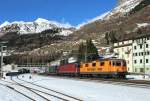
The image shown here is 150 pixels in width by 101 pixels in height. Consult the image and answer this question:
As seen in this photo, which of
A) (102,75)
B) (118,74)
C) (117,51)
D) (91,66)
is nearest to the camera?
(118,74)

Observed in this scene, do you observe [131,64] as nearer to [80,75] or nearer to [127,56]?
[127,56]

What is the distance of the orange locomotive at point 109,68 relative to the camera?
63.8m

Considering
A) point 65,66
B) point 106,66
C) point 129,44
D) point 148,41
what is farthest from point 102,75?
point 129,44

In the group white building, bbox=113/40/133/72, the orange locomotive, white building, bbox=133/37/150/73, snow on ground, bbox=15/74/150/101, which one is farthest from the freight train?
white building, bbox=113/40/133/72

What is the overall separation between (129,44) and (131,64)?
Answer: 26.2 ft

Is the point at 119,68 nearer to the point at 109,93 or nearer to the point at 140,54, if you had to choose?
the point at 109,93

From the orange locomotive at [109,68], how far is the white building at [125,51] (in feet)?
229

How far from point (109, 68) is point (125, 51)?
8133 cm

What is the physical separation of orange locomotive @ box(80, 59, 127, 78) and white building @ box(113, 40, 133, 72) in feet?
229

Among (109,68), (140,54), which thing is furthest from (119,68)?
(140,54)

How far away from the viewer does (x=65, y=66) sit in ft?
318

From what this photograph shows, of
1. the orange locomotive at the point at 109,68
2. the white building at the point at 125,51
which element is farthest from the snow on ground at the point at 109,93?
the white building at the point at 125,51

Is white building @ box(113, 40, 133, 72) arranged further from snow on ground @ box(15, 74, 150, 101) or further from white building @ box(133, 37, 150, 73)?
snow on ground @ box(15, 74, 150, 101)

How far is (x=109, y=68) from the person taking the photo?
6506 cm
